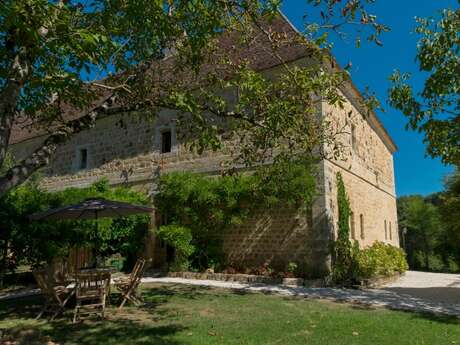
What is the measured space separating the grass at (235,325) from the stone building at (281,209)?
330 cm

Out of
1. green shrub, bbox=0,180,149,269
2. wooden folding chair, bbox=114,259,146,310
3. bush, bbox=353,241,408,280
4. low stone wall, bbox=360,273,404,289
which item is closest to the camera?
wooden folding chair, bbox=114,259,146,310

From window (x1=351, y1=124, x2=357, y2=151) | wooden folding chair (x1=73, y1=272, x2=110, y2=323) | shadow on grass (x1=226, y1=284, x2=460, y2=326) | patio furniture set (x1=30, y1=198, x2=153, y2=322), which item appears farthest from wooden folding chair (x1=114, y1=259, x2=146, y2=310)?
window (x1=351, y1=124, x2=357, y2=151)

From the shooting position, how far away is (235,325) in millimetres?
5551

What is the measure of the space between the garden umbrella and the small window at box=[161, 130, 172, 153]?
619 cm

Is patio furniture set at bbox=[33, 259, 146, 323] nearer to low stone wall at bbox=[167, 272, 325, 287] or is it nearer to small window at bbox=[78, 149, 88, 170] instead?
low stone wall at bbox=[167, 272, 325, 287]

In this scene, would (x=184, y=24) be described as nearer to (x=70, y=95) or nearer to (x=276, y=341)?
(x=70, y=95)

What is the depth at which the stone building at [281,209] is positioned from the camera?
10.5m

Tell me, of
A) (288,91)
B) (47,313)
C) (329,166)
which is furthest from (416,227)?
(47,313)

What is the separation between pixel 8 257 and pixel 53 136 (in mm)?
5500

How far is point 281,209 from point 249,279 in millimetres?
2237

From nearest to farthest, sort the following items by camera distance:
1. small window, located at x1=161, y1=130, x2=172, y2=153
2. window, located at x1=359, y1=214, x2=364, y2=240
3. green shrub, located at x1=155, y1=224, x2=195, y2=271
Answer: green shrub, located at x1=155, y1=224, x2=195, y2=271, window, located at x1=359, y1=214, x2=364, y2=240, small window, located at x1=161, y1=130, x2=172, y2=153

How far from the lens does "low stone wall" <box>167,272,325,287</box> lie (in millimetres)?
9727

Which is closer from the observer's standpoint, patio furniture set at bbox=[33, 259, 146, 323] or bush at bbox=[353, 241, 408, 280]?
patio furniture set at bbox=[33, 259, 146, 323]

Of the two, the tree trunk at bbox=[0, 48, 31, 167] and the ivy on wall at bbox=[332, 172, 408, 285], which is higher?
the tree trunk at bbox=[0, 48, 31, 167]
